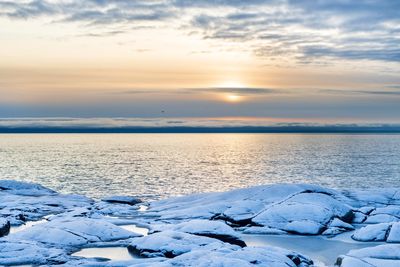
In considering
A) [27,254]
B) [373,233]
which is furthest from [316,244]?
[27,254]

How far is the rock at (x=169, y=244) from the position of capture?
77.5 feet

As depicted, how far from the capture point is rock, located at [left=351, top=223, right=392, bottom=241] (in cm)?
2852

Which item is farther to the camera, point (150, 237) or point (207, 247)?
point (150, 237)

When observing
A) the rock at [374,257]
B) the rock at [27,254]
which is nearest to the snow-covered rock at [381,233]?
→ the rock at [374,257]

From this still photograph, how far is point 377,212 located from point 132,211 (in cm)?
1932

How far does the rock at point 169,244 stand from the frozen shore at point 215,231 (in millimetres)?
51

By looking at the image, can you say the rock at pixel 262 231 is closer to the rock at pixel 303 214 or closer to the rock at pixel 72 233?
the rock at pixel 303 214

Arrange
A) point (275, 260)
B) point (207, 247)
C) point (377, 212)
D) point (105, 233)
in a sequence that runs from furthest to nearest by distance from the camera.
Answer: point (377, 212) → point (105, 233) → point (207, 247) → point (275, 260)

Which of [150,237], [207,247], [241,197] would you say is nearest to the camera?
[207,247]

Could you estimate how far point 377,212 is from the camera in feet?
116

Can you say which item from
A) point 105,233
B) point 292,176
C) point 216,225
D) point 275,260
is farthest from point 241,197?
point 292,176

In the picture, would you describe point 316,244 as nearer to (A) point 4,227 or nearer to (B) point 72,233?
(B) point 72,233

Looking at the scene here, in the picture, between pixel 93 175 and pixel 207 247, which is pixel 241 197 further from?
pixel 93 175

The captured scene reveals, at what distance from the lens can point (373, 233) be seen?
2870 cm
